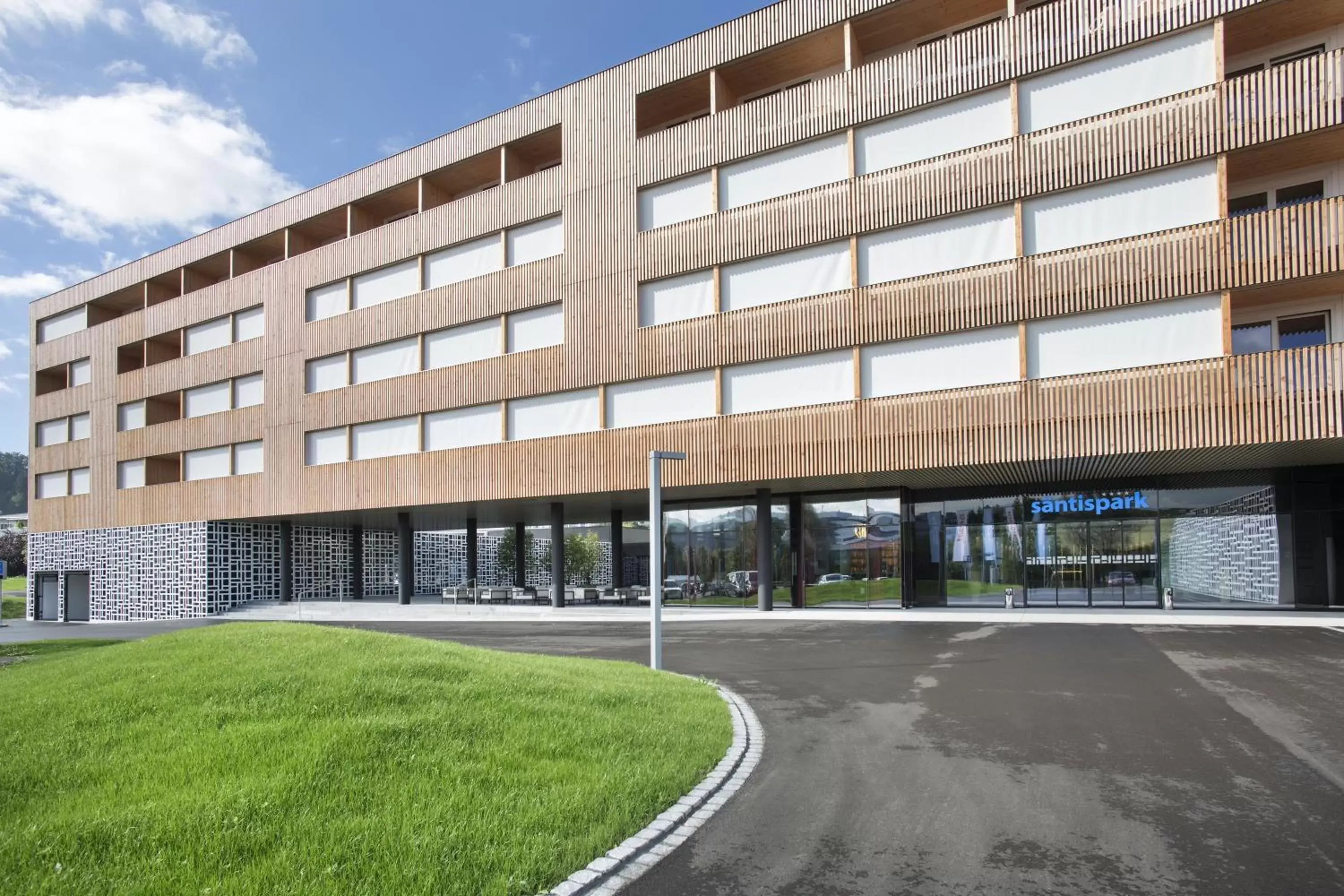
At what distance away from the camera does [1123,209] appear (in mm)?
21766

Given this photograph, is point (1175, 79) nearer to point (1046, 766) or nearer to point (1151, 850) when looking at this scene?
point (1046, 766)

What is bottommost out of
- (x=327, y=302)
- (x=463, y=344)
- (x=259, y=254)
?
(x=463, y=344)

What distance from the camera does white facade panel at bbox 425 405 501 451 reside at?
3250 centimetres

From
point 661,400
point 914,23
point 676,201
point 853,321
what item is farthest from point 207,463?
point 914,23

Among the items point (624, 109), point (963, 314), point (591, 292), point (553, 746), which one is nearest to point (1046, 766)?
point (553, 746)

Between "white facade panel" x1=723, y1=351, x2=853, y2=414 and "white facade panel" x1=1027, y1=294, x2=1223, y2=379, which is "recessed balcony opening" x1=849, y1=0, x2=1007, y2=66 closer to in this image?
"white facade panel" x1=723, y1=351, x2=853, y2=414

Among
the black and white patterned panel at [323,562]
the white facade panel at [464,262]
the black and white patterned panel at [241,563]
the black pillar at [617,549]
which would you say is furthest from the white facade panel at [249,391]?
the black pillar at [617,549]

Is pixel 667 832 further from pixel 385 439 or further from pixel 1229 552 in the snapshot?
pixel 385 439

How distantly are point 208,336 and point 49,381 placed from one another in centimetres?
1862

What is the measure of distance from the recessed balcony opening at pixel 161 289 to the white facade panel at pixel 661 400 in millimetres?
31231

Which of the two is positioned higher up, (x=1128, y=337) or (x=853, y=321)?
(x=853, y=321)

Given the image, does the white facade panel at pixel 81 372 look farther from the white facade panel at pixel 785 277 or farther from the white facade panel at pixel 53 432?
the white facade panel at pixel 785 277

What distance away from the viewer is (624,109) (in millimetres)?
30109

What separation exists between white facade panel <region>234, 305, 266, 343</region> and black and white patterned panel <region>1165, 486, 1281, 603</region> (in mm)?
38829
